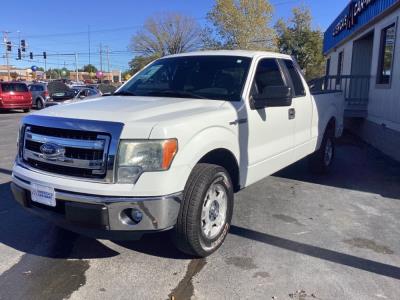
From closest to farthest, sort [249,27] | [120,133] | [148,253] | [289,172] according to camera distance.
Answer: [120,133]
[148,253]
[289,172]
[249,27]

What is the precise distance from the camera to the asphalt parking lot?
3.31m

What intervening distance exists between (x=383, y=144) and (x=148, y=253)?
25.1ft

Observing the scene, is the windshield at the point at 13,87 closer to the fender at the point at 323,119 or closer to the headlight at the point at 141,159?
the fender at the point at 323,119

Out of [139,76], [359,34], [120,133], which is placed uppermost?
[359,34]

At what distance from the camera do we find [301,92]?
5.82 m

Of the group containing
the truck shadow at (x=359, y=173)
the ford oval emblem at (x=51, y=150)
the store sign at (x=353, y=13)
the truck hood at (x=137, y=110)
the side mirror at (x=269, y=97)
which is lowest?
the truck shadow at (x=359, y=173)

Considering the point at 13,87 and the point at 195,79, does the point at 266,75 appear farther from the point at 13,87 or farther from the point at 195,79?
the point at 13,87

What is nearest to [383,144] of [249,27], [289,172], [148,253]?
[289,172]

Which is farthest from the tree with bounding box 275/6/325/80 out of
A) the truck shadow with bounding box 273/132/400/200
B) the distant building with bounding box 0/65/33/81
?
the distant building with bounding box 0/65/33/81

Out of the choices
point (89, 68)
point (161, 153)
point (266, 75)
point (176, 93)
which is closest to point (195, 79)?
point (176, 93)

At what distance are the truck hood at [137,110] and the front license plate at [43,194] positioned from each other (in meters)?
0.63

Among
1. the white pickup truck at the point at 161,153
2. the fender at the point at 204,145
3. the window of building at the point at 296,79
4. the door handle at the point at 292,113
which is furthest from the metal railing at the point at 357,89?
the fender at the point at 204,145

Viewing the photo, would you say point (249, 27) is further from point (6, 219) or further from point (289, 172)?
point (6, 219)

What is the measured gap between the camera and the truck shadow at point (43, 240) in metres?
4.00
